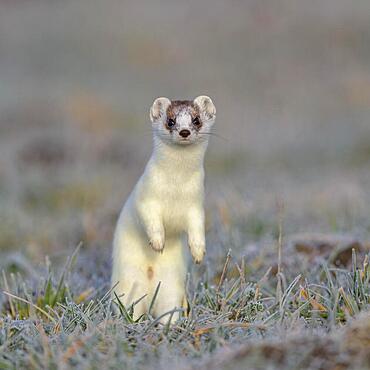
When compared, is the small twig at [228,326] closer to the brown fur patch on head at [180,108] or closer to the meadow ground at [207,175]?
the meadow ground at [207,175]

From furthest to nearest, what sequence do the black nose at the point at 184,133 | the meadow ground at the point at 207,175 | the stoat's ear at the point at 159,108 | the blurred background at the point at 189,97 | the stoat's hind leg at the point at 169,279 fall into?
1. the blurred background at the point at 189,97
2. the stoat's hind leg at the point at 169,279
3. the stoat's ear at the point at 159,108
4. the black nose at the point at 184,133
5. the meadow ground at the point at 207,175

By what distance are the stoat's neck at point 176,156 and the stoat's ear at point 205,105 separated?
20cm

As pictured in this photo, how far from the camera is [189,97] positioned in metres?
16.2

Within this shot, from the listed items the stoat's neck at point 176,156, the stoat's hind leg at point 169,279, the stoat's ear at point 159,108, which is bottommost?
the stoat's hind leg at point 169,279

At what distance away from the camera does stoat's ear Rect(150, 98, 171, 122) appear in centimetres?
450

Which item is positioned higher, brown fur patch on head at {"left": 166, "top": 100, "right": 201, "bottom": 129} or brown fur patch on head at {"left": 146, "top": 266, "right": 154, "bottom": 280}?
brown fur patch on head at {"left": 166, "top": 100, "right": 201, "bottom": 129}

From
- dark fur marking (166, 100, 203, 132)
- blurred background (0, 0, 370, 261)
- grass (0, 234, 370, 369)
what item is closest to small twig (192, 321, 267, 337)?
grass (0, 234, 370, 369)

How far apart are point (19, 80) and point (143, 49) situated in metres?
3.53

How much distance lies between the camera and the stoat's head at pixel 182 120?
4.33m

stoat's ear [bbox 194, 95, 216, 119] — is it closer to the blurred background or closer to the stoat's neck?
the stoat's neck

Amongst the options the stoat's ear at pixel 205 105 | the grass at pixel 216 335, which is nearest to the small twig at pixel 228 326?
the grass at pixel 216 335

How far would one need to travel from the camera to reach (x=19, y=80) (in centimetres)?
1911

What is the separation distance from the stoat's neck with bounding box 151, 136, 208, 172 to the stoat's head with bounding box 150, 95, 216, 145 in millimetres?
39

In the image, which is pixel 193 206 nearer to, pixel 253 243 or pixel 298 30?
pixel 253 243
